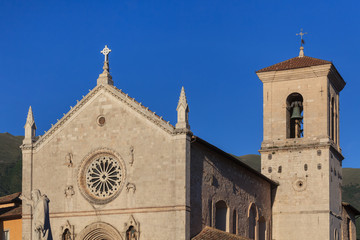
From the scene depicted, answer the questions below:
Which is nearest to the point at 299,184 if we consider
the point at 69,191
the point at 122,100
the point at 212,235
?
the point at 212,235

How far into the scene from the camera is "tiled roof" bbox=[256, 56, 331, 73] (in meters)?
46.4

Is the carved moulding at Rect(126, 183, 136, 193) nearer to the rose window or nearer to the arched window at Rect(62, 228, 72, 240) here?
the rose window

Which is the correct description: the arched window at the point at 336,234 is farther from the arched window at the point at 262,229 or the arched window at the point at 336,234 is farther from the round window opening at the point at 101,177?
the round window opening at the point at 101,177

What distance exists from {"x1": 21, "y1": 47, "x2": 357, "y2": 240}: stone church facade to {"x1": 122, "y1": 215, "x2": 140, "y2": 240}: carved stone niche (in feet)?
0.16

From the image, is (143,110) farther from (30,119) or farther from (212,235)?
(212,235)

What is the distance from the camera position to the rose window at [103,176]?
→ 36.4 meters

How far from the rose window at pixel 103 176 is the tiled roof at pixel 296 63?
1496cm

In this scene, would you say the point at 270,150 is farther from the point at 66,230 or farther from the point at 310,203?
the point at 66,230

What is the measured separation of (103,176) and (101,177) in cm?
11

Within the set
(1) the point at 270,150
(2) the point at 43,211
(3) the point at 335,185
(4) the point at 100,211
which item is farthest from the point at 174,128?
(3) the point at 335,185

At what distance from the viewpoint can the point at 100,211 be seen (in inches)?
1425

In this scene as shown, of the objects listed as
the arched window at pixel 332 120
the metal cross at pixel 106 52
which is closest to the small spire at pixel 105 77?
the metal cross at pixel 106 52

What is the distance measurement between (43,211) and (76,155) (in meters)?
8.59

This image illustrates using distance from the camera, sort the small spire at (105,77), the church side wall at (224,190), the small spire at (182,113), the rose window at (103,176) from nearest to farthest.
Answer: the small spire at (182,113)
the church side wall at (224,190)
the rose window at (103,176)
the small spire at (105,77)
